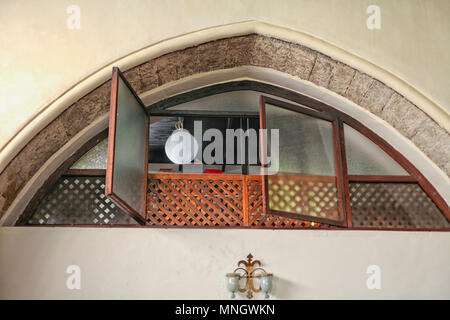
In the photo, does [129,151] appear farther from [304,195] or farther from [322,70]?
[322,70]

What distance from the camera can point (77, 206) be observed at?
4.07 meters

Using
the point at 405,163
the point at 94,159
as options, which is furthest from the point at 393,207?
the point at 94,159

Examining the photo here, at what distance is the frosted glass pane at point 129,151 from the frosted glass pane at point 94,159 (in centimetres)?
42

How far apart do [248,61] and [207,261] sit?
5.89 feet

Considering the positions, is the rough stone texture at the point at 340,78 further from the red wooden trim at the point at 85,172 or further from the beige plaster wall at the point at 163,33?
the red wooden trim at the point at 85,172

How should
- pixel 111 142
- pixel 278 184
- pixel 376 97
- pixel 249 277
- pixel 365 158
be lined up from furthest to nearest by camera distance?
1. pixel 365 158
2. pixel 376 97
3. pixel 249 277
4. pixel 278 184
5. pixel 111 142

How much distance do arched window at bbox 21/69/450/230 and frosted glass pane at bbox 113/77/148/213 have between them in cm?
2

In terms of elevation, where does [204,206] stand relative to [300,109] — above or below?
below

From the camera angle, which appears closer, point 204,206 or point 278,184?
point 278,184

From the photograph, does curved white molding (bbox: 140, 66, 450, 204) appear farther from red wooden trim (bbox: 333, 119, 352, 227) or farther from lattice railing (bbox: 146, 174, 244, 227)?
lattice railing (bbox: 146, 174, 244, 227)

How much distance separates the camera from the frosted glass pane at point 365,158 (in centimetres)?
428

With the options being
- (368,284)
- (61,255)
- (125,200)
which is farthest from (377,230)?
(61,255)

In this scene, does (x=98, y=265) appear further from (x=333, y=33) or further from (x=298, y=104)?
(x=333, y=33)
